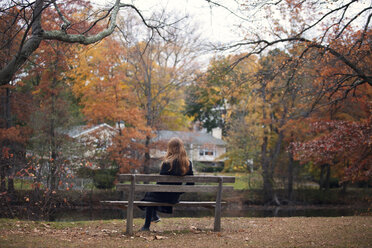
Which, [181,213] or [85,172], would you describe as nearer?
[181,213]

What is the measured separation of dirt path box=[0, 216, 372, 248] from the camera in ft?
18.4

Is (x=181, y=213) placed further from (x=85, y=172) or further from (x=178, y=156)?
(x=178, y=156)

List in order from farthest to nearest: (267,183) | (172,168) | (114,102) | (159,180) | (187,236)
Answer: (267,183), (114,102), (172,168), (159,180), (187,236)

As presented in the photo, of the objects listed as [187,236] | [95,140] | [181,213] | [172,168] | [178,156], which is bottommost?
[181,213]

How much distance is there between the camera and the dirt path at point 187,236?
562 cm

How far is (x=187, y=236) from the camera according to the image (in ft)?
21.1

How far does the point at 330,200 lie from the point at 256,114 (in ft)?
26.0

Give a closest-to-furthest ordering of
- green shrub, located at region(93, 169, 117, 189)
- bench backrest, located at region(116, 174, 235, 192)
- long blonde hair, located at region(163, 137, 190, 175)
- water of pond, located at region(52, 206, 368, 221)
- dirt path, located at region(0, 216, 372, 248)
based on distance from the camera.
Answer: dirt path, located at region(0, 216, 372, 248) < bench backrest, located at region(116, 174, 235, 192) < long blonde hair, located at region(163, 137, 190, 175) < water of pond, located at region(52, 206, 368, 221) < green shrub, located at region(93, 169, 117, 189)

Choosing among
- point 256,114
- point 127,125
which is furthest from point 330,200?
point 127,125

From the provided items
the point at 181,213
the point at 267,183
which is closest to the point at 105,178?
the point at 181,213

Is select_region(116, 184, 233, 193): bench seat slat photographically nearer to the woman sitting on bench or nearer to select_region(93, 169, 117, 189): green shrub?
the woman sitting on bench

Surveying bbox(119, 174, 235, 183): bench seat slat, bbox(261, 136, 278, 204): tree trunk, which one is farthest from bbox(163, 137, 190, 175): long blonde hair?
bbox(261, 136, 278, 204): tree trunk

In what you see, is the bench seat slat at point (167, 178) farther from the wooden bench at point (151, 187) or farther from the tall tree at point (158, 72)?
the tall tree at point (158, 72)

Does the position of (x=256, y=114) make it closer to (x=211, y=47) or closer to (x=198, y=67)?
(x=198, y=67)
